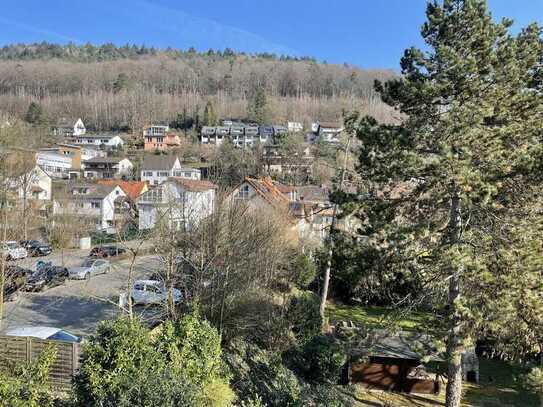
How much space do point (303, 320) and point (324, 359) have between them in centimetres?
235

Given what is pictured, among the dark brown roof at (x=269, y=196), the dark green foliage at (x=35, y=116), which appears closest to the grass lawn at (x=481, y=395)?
the dark brown roof at (x=269, y=196)

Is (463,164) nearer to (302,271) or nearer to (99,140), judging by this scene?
(302,271)

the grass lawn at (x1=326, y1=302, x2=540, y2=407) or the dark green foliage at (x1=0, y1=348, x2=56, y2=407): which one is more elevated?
the dark green foliage at (x1=0, y1=348, x2=56, y2=407)

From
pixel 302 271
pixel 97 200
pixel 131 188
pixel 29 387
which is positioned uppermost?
pixel 131 188

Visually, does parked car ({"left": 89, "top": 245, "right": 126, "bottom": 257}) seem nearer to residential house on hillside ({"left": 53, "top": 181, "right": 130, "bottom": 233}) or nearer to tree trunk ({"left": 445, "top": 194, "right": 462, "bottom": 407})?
residential house on hillside ({"left": 53, "top": 181, "right": 130, "bottom": 233})

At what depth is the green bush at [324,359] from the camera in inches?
624

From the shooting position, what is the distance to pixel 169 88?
13900 centimetres

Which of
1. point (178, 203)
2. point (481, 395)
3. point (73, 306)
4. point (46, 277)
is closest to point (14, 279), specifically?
point (73, 306)

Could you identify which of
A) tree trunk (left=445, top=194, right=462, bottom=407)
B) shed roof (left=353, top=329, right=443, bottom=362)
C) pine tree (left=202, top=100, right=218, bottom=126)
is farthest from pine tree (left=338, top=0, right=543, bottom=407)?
pine tree (left=202, top=100, right=218, bottom=126)

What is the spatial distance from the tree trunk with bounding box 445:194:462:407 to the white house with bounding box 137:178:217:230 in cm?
880

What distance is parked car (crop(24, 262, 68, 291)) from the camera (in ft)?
77.8

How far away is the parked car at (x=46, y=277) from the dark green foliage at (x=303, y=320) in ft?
45.8

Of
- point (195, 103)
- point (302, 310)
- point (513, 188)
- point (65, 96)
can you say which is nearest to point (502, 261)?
point (513, 188)

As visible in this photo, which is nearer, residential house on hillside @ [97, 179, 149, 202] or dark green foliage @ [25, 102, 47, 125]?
residential house on hillside @ [97, 179, 149, 202]
